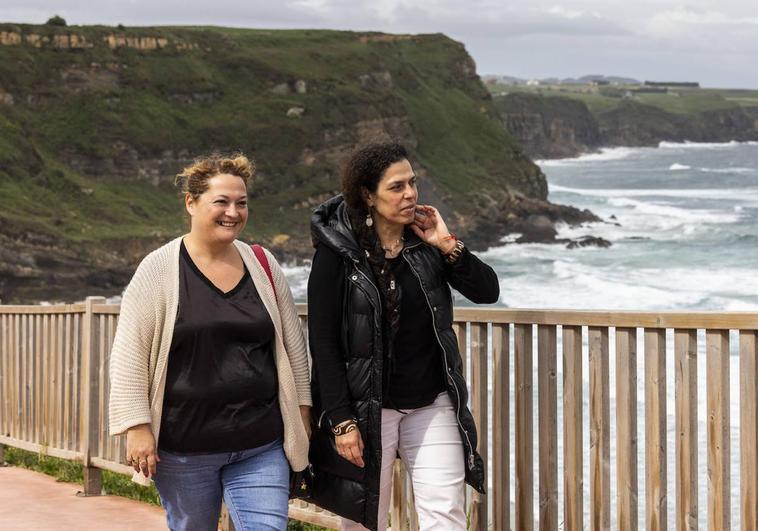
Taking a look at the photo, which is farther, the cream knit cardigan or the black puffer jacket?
the black puffer jacket

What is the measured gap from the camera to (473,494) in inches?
218

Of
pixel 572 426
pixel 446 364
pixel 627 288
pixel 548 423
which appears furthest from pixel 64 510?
pixel 627 288

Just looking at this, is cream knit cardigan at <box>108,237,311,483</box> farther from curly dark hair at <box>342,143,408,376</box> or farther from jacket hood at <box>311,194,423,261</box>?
curly dark hair at <box>342,143,408,376</box>

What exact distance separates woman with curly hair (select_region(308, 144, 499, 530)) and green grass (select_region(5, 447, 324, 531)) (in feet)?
9.10

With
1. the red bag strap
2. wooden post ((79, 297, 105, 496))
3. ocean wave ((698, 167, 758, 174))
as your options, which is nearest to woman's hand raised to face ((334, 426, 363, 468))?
the red bag strap

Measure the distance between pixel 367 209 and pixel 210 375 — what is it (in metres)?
0.86

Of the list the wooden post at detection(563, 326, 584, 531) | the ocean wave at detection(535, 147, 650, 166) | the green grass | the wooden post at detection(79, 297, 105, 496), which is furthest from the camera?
the ocean wave at detection(535, 147, 650, 166)

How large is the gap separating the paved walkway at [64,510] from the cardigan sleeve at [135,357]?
274 cm

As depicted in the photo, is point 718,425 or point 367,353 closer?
point 367,353

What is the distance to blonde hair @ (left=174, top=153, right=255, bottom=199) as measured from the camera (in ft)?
15.0

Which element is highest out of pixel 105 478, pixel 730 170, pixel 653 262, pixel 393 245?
pixel 730 170

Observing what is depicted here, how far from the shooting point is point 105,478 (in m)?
8.55

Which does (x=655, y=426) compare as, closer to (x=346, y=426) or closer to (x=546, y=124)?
(x=346, y=426)

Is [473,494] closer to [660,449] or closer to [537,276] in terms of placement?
[660,449]
